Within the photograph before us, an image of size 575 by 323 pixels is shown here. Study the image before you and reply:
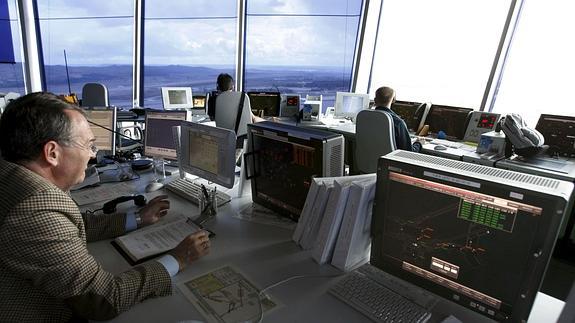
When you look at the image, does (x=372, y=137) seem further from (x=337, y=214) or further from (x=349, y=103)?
(x=337, y=214)

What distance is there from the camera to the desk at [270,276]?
3.26ft

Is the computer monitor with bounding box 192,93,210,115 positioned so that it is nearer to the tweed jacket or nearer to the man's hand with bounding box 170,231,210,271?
the man's hand with bounding box 170,231,210,271

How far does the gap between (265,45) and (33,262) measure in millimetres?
5973

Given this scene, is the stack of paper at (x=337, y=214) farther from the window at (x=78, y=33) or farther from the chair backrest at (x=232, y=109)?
the window at (x=78, y=33)

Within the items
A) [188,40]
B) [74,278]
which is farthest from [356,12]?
[74,278]

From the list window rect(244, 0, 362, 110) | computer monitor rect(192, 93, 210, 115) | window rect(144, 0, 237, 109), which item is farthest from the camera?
window rect(144, 0, 237, 109)

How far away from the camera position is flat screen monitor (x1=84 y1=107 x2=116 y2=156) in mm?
2462

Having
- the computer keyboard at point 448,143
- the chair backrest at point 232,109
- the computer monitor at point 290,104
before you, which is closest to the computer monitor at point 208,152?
the chair backrest at point 232,109

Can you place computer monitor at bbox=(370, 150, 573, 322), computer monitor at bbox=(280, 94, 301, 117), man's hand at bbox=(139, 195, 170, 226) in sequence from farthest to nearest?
computer monitor at bbox=(280, 94, 301, 117), man's hand at bbox=(139, 195, 170, 226), computer monitor at bbox=(370, 150, 573, 322)

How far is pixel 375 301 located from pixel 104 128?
90.1 inches

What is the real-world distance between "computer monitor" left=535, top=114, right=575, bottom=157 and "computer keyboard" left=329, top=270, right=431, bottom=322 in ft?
10.1

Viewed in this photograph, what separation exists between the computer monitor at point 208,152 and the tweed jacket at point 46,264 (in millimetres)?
750

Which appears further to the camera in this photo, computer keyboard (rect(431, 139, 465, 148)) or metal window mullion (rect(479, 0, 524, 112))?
metal window mullion (rect(479, 0, 524, 112))

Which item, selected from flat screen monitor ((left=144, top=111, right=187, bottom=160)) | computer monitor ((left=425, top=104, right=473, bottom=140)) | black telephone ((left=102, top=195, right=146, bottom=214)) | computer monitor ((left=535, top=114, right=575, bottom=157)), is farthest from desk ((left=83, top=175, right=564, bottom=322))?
computer monitor ((left=425, top=104, right=473, bottom=140))
